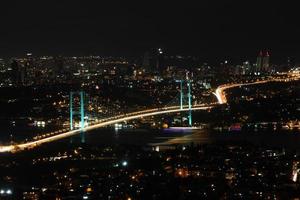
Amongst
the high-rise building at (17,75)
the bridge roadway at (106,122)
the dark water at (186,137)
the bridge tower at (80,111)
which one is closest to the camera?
the bridge roadway at (106,122)

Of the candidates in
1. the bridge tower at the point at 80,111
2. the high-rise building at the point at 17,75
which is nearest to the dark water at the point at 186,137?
the bridge tower at the point at 80,111

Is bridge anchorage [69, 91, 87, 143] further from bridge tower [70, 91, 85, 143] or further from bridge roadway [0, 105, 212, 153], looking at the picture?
bridge roadway [0, 105, 212, 153]

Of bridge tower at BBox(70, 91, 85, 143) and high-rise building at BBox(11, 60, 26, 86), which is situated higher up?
Answer: high-rise building at BBox(11, 60, 26, 86)

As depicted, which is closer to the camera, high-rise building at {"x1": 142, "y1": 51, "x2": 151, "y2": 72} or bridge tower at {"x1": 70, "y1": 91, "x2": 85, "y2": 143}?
bridge tower at {"x1": 70, "y1": 91, "x2": 85, "y2": 143}

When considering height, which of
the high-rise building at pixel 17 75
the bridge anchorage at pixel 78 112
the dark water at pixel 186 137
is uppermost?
the high-rise building at pixel 17 75

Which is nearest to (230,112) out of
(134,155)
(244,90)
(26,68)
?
(244,90)

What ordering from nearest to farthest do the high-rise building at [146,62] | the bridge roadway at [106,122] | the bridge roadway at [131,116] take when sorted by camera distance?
1. the bridge roadway at [106,122]
2. the bridge roadway at [131,116]
3. the high-rise building at [146,62]

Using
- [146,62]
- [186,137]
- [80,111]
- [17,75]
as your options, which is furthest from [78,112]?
[146,62]

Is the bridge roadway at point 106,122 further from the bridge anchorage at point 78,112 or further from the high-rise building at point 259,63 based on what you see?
the high-rise building at point 259,63

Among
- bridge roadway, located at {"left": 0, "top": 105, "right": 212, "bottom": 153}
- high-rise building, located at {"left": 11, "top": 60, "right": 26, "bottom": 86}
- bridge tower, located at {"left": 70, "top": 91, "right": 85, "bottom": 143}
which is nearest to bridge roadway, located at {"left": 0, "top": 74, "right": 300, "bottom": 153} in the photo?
bridge roadway, located at {"left": 0, "top": 105, "right": 212, "bottom": 153}
